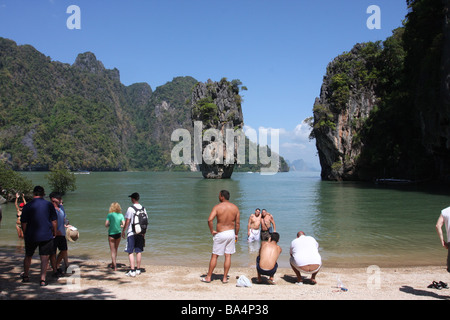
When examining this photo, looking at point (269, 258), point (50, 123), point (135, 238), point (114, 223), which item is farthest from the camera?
point (50, 123)

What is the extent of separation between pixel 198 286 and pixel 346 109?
51.0 metres

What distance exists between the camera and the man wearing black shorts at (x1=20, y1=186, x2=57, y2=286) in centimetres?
615

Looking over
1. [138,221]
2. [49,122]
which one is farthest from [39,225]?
[49,122]

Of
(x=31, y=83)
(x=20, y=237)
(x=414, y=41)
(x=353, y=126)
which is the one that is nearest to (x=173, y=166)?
(x=31, y=83)

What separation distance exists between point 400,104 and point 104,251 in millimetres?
41385

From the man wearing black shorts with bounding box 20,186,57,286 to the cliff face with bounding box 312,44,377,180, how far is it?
166 ft

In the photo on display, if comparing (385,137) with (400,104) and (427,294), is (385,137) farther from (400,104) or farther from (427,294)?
(427,294)

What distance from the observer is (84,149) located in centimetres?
14638

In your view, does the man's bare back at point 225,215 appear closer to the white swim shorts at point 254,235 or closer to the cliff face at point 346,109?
the white swim shorts at point 254,235

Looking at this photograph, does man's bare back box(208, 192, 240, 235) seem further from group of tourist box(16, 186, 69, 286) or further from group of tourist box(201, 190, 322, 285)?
group of tourist box(16, 186, 69, 286)

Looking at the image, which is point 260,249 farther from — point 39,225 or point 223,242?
point 39,225

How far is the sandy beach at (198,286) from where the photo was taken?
5801 mm

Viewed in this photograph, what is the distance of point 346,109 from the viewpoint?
53.1 meters

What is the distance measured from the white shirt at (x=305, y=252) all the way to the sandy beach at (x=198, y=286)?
0.44 meters
